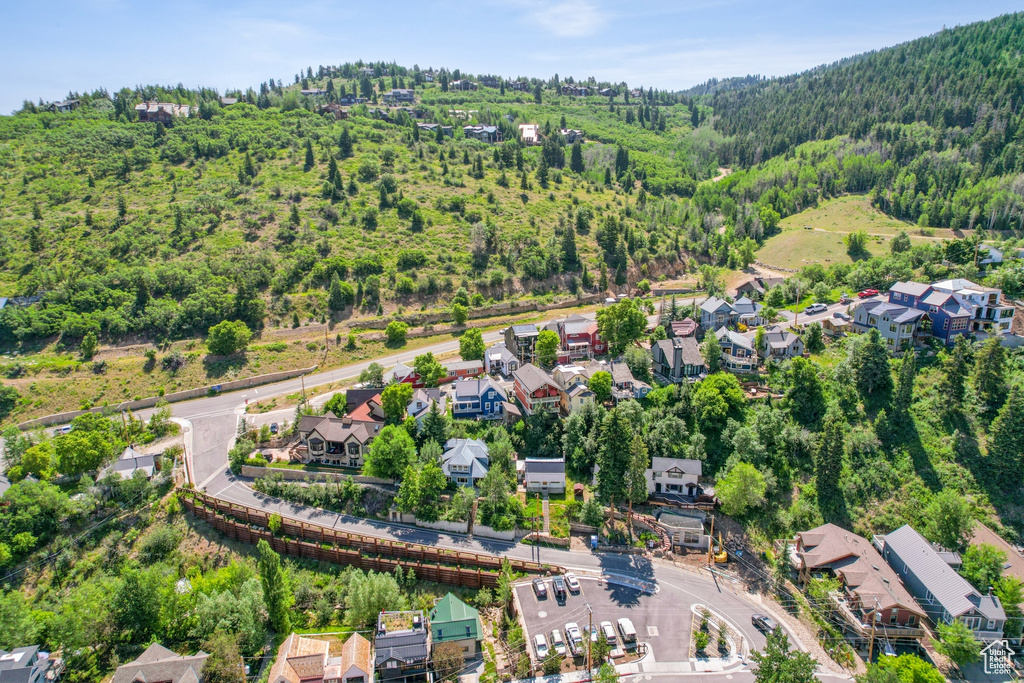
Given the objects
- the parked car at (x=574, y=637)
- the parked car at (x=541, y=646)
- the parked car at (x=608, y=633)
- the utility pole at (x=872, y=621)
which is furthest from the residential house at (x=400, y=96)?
the utility pole at (x=872, y=621)

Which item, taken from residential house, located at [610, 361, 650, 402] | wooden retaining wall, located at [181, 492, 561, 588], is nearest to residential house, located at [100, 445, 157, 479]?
wooden retaining wall, located at [181, 492, 561, 588]

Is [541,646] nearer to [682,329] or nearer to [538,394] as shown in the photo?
[538,394]

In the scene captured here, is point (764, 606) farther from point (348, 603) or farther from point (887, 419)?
point (348, 603)

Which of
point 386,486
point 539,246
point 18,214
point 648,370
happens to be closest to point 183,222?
point 18,214

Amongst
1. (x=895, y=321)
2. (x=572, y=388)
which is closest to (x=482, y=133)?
(x=572, y=388)

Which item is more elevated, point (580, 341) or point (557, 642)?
point (580, 341)

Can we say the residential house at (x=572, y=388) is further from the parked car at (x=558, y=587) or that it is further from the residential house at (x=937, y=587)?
the residential house at (x=937, y=587)

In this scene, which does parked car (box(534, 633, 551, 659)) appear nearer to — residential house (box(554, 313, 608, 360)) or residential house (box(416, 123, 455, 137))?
residential house (box(554, 313, 608, 360))
